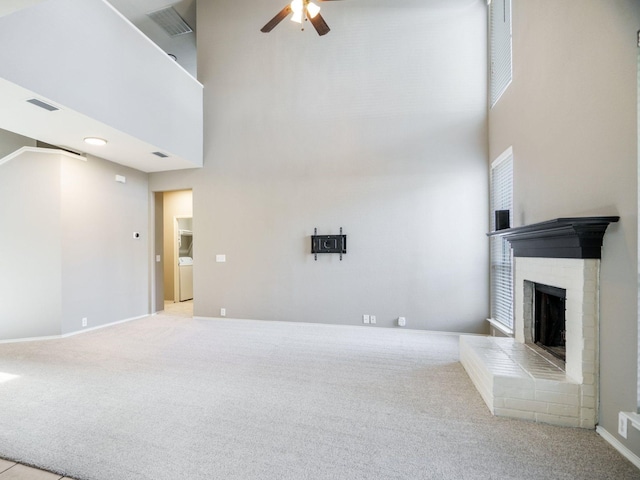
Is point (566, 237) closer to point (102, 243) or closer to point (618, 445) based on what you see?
point (618, 445)

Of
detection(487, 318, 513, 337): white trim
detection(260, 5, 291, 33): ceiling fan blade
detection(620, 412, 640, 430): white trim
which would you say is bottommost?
detection(487, 318, 513, 337): white trim

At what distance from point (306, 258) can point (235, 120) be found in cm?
280

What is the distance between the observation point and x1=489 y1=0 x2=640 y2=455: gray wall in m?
1.82

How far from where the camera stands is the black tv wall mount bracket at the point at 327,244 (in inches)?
191

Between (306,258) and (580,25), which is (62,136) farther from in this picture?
(580,25)

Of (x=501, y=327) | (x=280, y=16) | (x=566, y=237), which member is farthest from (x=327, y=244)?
(x=566, y=237)

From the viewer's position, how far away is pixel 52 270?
14.4 feet

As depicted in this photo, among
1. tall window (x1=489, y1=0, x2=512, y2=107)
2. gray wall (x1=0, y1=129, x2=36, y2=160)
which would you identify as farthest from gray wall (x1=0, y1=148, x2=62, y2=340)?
tall window (x1=489, y1=0, x2=512, y2=107)

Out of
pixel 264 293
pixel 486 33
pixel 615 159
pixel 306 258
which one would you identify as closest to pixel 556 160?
pixel 615 159

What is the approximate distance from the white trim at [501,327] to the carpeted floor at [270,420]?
655mm

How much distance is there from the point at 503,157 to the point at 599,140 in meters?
1.91

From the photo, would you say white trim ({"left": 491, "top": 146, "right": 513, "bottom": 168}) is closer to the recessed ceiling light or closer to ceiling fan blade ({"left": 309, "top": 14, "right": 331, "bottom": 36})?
ceiling fan blade ({"left": 309, "top": 14, "right": 331, "bottom": 36})

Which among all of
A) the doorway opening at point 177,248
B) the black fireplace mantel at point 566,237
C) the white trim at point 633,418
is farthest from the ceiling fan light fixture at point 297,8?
the doorway opening at point 177,248

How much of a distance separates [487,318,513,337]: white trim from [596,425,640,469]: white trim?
161cm
